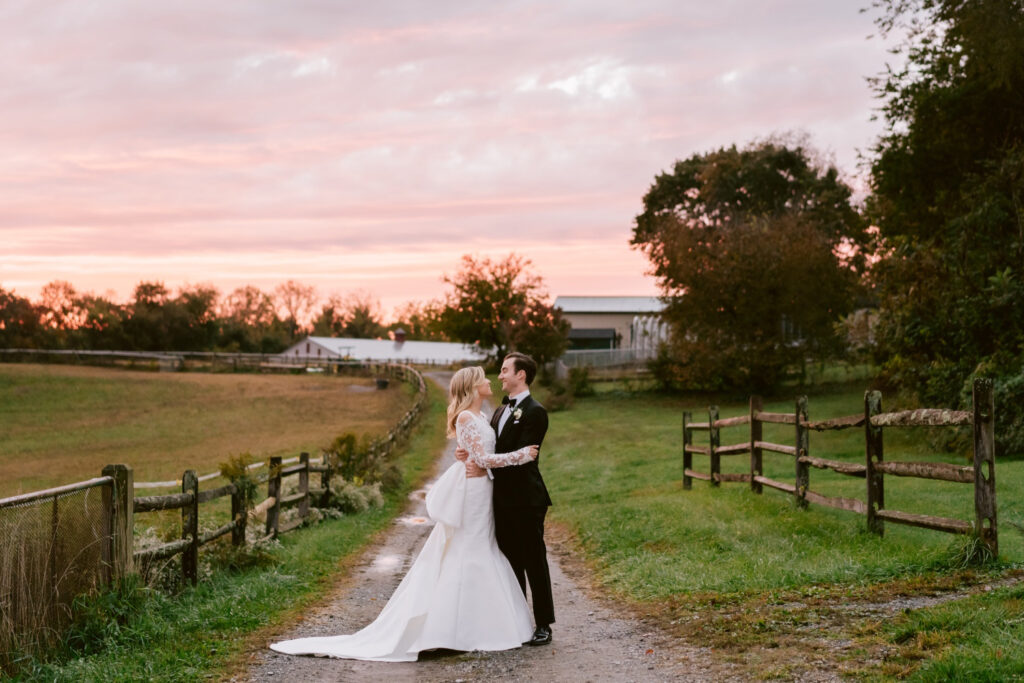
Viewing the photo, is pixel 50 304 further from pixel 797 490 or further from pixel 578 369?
pixel 797 490

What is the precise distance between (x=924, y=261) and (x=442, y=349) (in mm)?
93290

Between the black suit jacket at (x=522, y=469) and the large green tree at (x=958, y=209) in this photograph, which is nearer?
the black suit jacket at (x=522, y=469)

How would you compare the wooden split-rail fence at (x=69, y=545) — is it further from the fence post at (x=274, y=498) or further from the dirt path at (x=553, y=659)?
the fence post at (x=274, y=498)

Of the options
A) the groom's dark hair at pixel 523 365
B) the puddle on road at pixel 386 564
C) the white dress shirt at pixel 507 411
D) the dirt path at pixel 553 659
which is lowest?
the puddle on road at pixel 386 564

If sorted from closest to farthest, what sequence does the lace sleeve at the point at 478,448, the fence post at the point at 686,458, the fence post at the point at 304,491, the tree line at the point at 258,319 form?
the lace sleeve at the point at 478,448, the fence post at the point at 304,491, the fence post at the point at 686,458, the tree line at the point at 258,319

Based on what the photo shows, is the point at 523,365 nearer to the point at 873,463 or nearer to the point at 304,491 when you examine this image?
the point at 873,463

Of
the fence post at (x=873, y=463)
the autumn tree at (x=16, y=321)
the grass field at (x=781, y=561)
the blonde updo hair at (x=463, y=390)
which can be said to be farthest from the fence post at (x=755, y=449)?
the autumn tree at (x=16, y=321)

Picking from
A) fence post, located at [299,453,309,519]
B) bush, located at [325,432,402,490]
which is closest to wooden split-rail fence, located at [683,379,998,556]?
fence post, located at [299,453,309,519]

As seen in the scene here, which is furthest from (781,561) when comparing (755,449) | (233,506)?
(233,506)

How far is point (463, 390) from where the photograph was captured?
717cm

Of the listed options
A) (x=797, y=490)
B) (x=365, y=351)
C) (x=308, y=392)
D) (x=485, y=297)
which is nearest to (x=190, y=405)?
(x=308, y=392)

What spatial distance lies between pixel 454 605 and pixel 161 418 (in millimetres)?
36331

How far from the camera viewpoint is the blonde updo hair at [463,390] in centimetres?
712

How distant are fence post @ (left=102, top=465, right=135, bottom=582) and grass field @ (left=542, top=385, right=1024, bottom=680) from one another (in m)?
4.67
